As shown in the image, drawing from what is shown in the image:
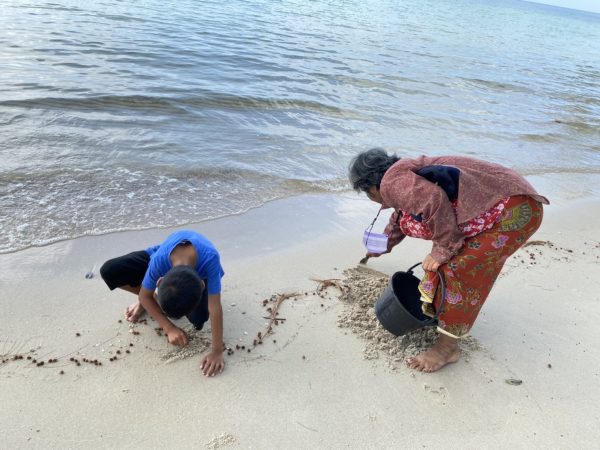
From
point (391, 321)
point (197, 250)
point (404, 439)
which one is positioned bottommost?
point (404, 439)

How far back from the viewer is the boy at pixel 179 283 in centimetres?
244

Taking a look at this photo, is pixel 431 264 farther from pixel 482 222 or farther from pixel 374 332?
pixel 374 332

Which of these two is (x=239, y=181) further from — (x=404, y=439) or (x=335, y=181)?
(x=404, y=439)

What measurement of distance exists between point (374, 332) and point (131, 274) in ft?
5.65

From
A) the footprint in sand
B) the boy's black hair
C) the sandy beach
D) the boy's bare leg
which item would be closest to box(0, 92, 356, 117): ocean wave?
the sandy beach

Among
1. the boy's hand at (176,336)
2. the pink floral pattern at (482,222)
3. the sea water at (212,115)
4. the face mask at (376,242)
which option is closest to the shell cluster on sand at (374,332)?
the face mask at (376,242)

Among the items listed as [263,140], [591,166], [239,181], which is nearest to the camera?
[239,181]

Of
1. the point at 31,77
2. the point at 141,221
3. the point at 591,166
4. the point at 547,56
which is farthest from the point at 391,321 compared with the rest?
the point at 547,56

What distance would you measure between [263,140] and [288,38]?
1201 centimetres

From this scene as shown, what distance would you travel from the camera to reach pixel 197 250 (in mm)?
2906

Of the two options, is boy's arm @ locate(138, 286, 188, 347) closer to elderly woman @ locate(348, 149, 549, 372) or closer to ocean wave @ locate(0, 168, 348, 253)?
elderly woman @ locate(348, 149, 549, 372)

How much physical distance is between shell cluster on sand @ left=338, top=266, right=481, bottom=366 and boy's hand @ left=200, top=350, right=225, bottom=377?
3.05ft

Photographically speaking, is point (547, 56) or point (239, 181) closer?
point (239, 181)

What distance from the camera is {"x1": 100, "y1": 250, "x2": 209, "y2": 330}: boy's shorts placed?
10.2ft
